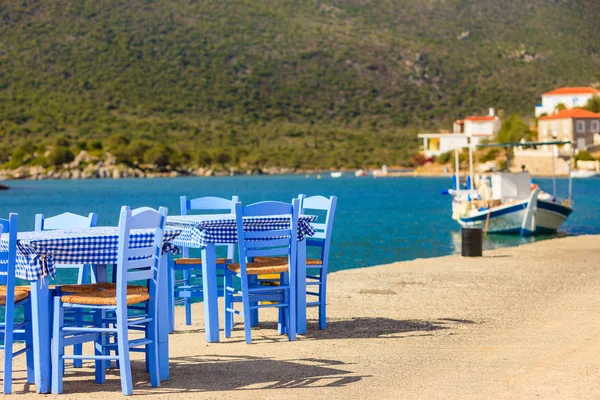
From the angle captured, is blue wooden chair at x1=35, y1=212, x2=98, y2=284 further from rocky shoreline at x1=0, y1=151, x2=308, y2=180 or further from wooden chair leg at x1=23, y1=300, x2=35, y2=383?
rocky shoreline at x1=0, y1=151, x2=308, y2=180

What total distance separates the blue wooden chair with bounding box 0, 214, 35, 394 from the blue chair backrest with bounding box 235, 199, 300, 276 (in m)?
1.75

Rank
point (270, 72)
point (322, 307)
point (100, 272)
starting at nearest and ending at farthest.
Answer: point (100, 272) < point (322, 307) < point (270, 72)

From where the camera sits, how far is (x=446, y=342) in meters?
7.46

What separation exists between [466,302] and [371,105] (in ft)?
371

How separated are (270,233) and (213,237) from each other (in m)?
0.43

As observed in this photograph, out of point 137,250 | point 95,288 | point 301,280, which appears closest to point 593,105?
point 301,280

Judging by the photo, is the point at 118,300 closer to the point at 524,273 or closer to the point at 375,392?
the point at 375,392

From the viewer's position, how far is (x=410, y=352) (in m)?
7.07

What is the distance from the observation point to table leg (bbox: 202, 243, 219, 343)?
7242 mm

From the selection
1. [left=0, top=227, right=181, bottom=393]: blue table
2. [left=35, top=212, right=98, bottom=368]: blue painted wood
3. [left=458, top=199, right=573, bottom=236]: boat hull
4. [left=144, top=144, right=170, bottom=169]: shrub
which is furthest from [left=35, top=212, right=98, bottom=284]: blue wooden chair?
[left=144, top=144, right=170, bottom=169]: shrub

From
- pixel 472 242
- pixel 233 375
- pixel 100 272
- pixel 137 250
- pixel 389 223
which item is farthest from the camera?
pixel 389 223

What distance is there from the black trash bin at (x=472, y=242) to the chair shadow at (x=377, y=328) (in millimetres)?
6964

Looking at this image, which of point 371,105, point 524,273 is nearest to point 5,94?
point 371,105

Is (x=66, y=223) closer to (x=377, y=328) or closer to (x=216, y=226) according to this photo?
(x=216, y=226)
